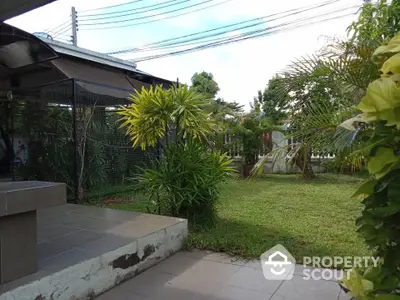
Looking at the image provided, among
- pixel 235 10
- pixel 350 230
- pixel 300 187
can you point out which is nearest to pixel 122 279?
pixel 350 230

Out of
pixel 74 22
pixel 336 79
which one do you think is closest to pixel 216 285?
pixel 336 79

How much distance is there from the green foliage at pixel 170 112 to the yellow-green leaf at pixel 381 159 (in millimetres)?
3451

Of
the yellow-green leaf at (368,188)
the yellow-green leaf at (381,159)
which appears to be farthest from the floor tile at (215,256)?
the yellow-green leaf at (381,159)

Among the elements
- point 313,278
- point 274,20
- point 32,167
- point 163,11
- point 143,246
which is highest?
point 163,11

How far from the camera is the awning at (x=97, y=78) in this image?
228 inches

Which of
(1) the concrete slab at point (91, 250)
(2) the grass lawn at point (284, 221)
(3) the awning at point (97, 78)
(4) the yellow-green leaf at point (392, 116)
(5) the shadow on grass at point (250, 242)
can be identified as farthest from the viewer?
(3) the awning at point (97, 78)

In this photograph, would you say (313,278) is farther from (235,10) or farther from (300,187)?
(235,10)

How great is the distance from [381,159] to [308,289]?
209cm

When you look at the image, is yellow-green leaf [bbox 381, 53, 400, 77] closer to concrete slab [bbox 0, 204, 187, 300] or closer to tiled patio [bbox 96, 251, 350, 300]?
tiled patio [bbox 96, 251, 350, 300]

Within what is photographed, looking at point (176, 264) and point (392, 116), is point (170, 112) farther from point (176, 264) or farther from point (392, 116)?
point (392, 116)

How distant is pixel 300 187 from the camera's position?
7.30 metres

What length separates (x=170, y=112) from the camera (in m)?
4.35

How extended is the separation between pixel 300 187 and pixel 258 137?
8.53 ft

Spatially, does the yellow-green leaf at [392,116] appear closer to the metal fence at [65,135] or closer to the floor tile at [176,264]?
the floor tile at [176,264]
